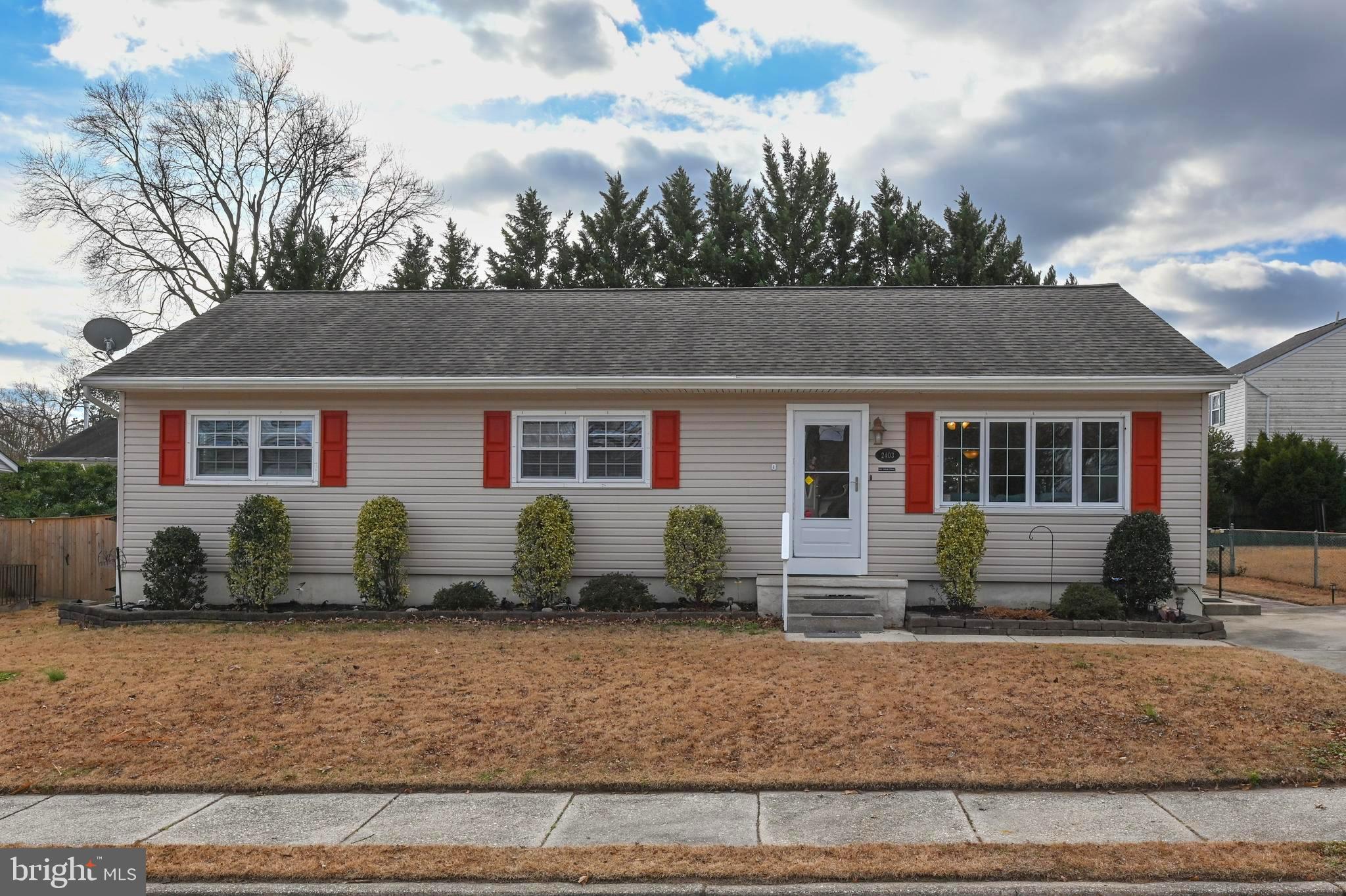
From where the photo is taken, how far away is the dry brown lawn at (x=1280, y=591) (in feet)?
41.7

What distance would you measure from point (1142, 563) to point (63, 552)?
1494 cm

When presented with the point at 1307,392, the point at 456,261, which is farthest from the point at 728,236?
the point at 1307,392

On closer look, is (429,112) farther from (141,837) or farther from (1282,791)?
(1282,791)

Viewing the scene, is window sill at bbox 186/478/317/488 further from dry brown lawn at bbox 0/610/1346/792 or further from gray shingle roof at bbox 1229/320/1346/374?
gray shingle roof at bbox 1229/320/1346/374

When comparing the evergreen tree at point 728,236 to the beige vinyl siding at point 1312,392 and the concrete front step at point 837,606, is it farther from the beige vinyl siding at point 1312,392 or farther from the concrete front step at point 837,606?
the concrete front step at point 837,606

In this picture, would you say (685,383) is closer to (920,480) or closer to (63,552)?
(920,480)

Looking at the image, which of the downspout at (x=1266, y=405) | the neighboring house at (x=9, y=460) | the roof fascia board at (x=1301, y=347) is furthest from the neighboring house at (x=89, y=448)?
the roof fascia board at (x=1301, y=347)

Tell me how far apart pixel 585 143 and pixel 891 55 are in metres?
8.77

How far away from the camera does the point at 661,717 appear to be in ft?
21.5

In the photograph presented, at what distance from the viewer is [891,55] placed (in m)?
13.1

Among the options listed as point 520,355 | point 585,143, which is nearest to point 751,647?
point 520,355

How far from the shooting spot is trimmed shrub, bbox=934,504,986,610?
10.1 m

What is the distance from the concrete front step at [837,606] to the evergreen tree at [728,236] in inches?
788

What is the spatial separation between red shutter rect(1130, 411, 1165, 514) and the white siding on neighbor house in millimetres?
118
